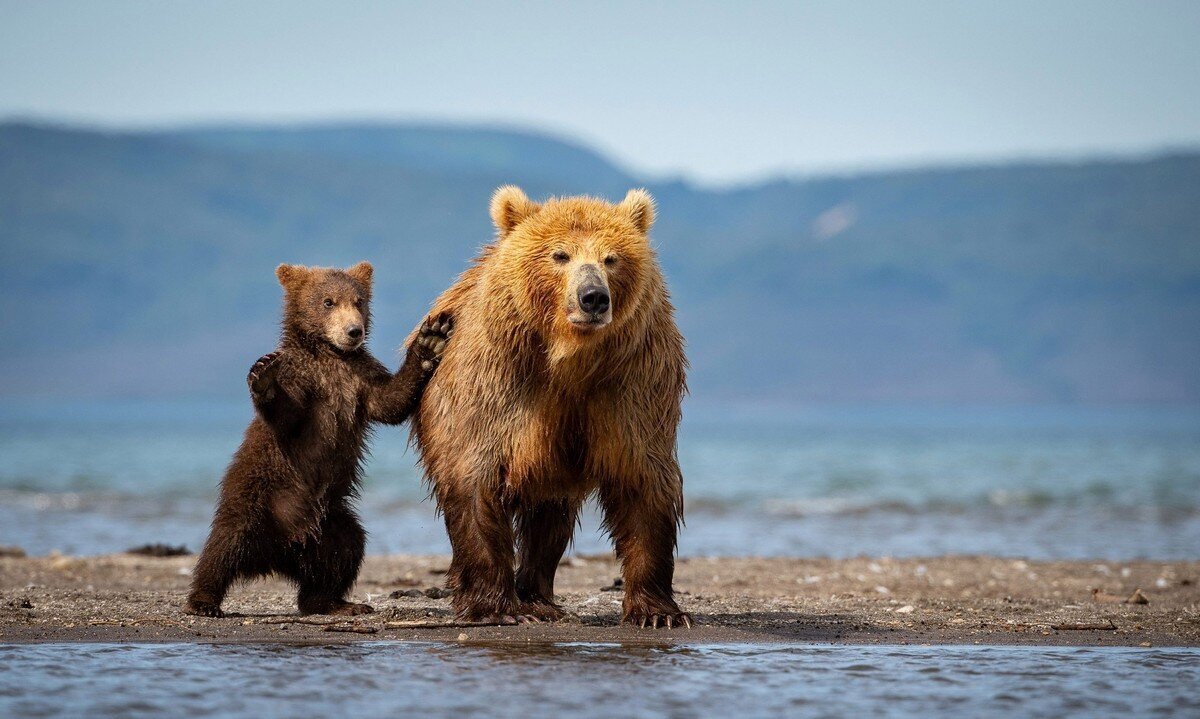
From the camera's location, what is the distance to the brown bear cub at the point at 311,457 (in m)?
7.91

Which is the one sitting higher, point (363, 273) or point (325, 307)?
point (363, 273)

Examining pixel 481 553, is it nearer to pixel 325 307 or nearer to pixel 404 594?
pixel 325 307

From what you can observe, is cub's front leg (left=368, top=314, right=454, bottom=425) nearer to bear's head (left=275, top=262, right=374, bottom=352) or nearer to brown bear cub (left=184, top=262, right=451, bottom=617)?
brown bear cub (left=184, top=262, right=451, bottom=617)

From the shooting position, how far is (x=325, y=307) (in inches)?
328

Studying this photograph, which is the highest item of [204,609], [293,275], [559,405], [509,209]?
[509,209]

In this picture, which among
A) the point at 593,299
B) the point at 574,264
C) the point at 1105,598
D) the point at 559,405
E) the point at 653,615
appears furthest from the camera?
the point at 1105,598

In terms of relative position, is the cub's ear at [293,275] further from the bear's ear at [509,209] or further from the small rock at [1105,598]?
the small rock at [1105,598]

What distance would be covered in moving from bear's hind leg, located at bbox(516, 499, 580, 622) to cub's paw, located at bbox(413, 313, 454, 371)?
968 mm

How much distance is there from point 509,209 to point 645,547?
185 cm

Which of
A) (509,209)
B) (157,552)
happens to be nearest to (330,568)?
(509,209)

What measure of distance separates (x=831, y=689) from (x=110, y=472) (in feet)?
122

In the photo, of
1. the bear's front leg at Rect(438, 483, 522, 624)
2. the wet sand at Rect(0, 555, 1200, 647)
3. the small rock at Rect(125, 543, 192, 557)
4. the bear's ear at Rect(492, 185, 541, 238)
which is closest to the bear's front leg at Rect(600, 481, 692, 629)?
the wet sand at Rect(0, 555, 1200, 647)

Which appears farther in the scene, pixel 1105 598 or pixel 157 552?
pixel 157 552

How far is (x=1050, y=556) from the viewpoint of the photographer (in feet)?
49.1
